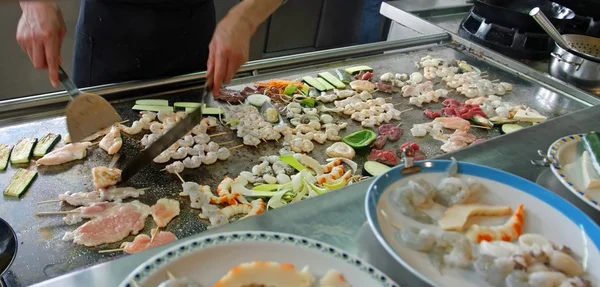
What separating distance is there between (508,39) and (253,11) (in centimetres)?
177

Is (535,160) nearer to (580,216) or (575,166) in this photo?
(575,166)

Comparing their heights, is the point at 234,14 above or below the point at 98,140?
above

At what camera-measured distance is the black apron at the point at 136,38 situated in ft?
7.90

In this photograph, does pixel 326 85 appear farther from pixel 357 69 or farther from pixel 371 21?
pixel 371 21

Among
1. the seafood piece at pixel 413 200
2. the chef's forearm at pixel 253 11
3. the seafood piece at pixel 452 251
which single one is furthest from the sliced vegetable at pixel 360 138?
the seafood piece at pixel 452 251

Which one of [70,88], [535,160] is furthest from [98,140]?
[535,160]

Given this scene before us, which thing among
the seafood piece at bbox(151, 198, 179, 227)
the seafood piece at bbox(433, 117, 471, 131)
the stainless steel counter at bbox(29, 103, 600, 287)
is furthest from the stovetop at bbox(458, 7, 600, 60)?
the seafood piece at bbox(151, 198, 179, 227)

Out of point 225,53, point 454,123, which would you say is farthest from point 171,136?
point 454,123

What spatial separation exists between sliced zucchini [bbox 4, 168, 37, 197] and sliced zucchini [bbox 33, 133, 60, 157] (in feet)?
0.33

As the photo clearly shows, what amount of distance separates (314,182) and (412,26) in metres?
1.96

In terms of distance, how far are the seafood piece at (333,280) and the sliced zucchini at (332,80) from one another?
1.87 metres

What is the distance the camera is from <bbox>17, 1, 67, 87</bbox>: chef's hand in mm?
1681

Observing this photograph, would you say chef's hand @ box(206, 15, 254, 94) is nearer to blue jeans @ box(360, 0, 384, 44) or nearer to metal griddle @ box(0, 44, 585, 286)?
metal griddle @ box(0, 44, 585, 286)

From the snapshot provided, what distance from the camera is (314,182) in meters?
1.92
